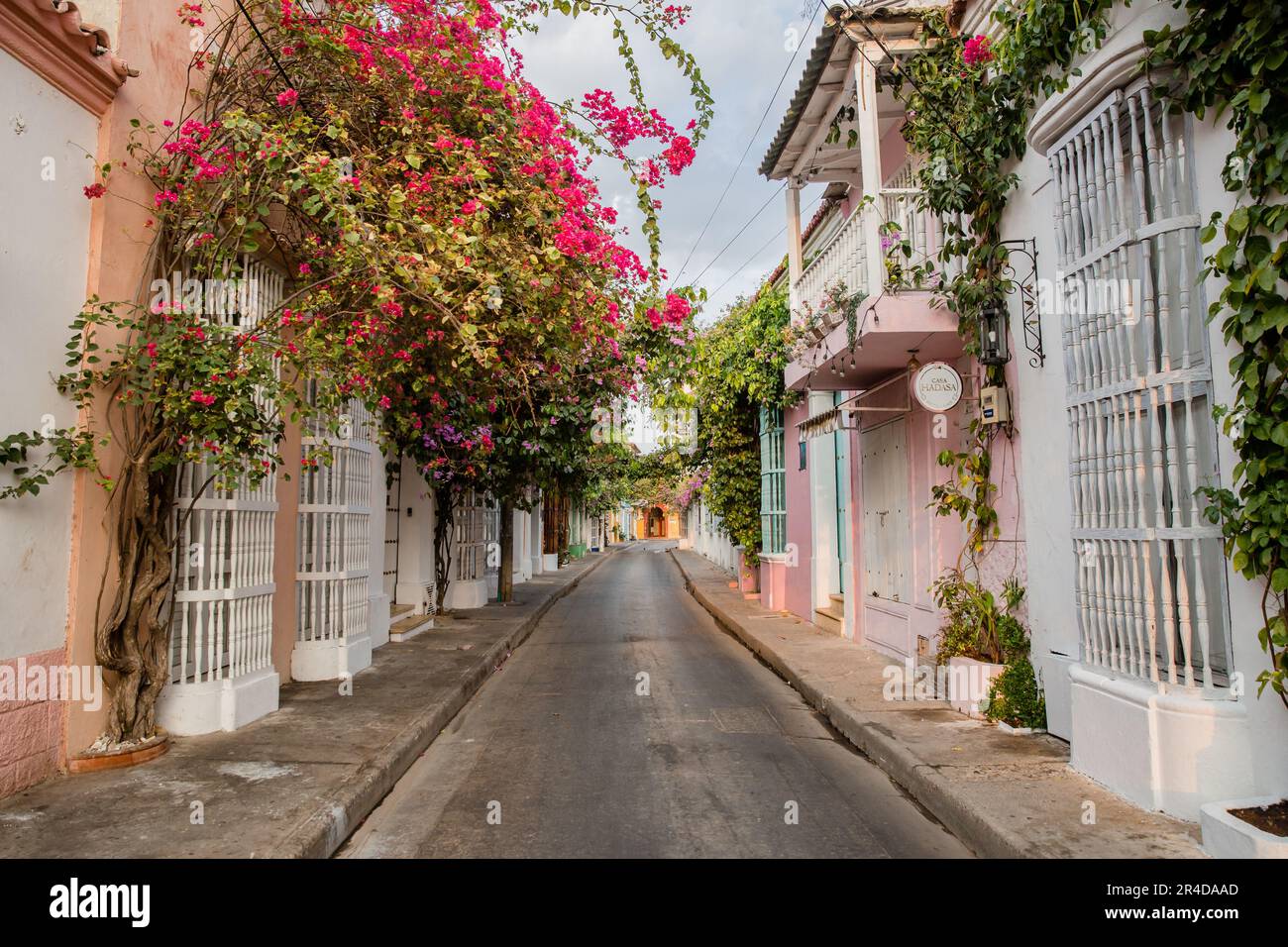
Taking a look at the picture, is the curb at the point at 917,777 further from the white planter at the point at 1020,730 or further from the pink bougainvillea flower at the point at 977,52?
the pink bougainvillea flower at the point at 977,52

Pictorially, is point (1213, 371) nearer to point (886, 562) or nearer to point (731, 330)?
point (886, 562)

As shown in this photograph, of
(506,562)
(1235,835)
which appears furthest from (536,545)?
(1235,835)

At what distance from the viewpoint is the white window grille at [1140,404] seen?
14.4 ft

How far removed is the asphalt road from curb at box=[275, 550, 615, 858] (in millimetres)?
93

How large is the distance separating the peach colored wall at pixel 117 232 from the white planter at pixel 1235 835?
6.37 metres

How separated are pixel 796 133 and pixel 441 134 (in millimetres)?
5653

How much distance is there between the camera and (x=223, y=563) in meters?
6.41

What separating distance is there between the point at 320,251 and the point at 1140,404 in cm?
574

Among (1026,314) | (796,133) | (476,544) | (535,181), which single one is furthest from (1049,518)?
(476,544)

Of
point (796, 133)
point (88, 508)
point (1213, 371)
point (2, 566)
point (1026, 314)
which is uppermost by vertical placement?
point (796, 133)

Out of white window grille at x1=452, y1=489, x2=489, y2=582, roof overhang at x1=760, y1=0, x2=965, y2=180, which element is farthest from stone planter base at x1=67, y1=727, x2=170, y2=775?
white window grille at x1=452, y1=489, x2=489, y2=582

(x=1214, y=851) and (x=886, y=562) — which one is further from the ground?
(x=886, y=562)

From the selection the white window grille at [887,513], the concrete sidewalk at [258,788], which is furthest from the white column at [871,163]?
the concrete sidewalk at [258,788]

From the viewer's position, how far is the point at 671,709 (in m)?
7.50
